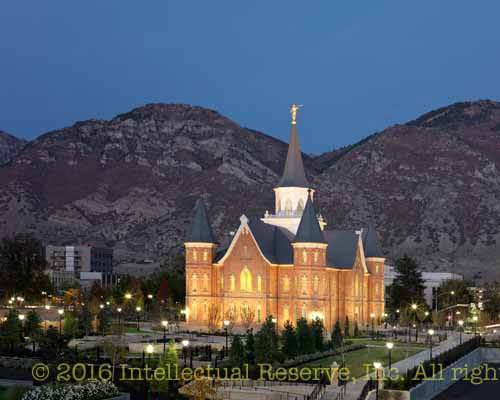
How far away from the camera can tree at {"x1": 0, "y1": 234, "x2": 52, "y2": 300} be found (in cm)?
9600

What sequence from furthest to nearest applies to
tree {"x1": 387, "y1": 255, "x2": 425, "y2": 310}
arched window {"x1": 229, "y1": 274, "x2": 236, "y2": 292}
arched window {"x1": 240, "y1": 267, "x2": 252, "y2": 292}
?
tree {"x1": 387, "y1": 255, "x2": 425, "y2": 310}
arched window {"x1": 229, "y1": 274, "x2": 236, "y2": 292}
arched window {"x1": 240, "y1": 267, "x2": 252, "y2": 292}

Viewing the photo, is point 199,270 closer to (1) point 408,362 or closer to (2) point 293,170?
(2) point 293,170

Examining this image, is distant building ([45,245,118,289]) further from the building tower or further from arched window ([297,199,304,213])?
the building tower

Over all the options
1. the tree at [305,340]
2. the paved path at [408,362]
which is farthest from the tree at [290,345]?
the paved path at [408,362]

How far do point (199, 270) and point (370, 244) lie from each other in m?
17.6

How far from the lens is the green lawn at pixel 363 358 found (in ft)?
Answer: 172

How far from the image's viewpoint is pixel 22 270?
97938 mm

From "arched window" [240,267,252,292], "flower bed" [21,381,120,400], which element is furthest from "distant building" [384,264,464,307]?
"flower bed" [21,381,120,400]

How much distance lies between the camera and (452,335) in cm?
8000

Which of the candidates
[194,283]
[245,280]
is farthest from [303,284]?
[194,283]

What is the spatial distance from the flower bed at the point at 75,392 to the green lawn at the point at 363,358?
1627 centimetres

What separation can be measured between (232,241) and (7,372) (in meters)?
33.0

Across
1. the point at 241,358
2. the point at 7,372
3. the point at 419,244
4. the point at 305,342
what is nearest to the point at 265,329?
the point at 241,358

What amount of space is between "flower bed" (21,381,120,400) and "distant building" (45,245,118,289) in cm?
11170
